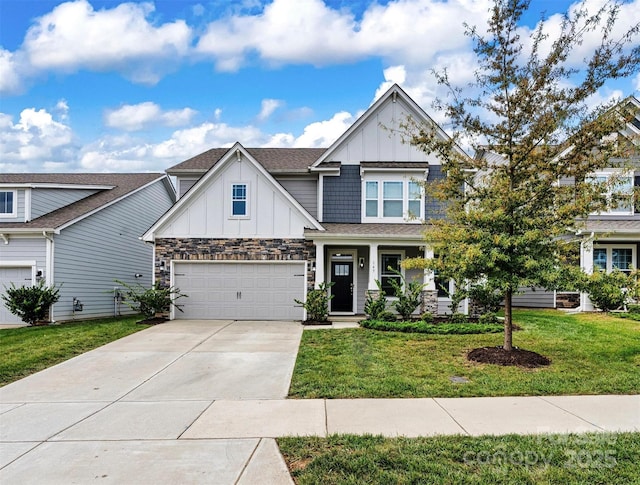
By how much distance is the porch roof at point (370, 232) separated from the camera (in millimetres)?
14539

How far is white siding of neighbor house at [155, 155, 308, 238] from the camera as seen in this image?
15.3 m

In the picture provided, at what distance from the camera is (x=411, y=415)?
5602 mm

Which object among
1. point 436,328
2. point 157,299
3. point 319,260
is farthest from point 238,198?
point 436,328

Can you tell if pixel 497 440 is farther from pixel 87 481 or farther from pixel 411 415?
pixel 87 481

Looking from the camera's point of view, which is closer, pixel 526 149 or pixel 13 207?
pixel 526 149

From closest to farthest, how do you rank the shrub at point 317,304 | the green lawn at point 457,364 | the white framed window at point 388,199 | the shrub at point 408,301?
the green lawn at point 457,364 < the shrub at point 408,301 < the shrub at point 317,304 < the white framed window at point 388,199

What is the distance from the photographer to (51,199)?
1695 cm

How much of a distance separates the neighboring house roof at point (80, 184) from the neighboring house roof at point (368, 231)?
29.1 ft

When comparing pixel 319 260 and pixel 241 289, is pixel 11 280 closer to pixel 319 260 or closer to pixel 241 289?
pixel 241 289

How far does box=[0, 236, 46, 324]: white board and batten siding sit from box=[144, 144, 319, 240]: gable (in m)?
3.72

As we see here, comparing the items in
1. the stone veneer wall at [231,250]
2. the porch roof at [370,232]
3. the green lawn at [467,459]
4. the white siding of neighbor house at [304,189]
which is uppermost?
the white siding of neighbor house at [304,189]

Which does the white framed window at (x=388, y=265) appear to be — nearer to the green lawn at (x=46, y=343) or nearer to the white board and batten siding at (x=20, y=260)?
the green lawn at (x=46, y=343)

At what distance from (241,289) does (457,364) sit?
892cm

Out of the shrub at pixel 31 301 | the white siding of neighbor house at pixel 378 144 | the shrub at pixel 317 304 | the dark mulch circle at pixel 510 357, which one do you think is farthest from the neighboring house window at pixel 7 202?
the dark mulch circle at pixel 510 357
